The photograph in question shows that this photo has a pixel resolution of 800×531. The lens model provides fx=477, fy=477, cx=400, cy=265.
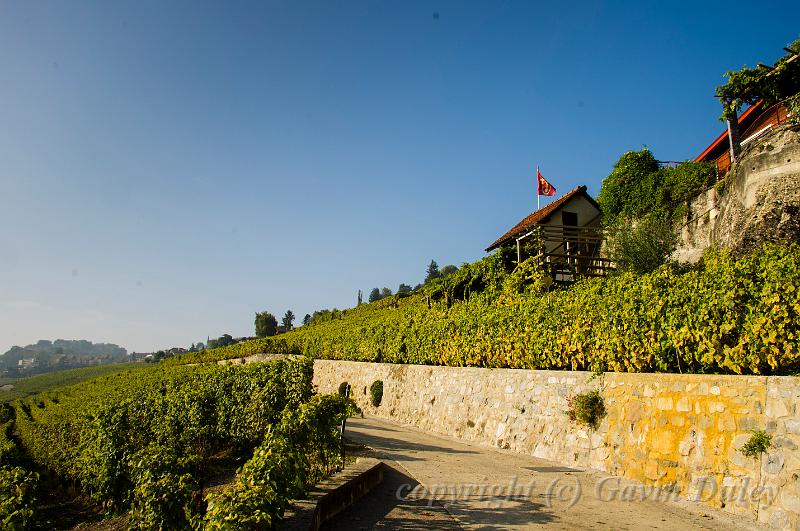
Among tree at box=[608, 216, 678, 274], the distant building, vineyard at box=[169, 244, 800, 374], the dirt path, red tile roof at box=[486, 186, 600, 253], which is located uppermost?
the distant building

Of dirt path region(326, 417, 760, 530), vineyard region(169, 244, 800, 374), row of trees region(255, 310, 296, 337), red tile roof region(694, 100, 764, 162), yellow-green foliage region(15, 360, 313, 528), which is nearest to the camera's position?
dirt path region(326, 417, 760, 530)

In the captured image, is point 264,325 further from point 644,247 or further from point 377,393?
point 644,247

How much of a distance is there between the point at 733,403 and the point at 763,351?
98 cm

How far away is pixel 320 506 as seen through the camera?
654 cm

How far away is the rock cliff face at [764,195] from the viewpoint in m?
16.8

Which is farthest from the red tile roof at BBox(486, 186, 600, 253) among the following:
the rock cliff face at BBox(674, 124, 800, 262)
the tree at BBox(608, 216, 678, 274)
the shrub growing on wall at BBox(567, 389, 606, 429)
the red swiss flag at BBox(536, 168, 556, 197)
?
the shrub growing on wall at BBox(567, 389, 606, 429)

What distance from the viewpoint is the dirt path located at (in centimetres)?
704

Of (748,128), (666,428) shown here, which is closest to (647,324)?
(666,428)

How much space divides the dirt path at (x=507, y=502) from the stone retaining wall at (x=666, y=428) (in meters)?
0.41

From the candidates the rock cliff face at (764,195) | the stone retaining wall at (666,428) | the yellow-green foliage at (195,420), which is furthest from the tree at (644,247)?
the yellow-green foliage at (195,420)

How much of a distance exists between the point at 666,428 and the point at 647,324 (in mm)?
2181

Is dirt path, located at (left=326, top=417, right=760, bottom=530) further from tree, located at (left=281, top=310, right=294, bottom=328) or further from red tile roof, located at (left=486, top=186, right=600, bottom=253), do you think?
tree, located at (left=281, top=310, right=294, bottom=328)

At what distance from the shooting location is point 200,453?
12812 millimetres

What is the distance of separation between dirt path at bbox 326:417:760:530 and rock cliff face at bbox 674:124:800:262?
1249cm
